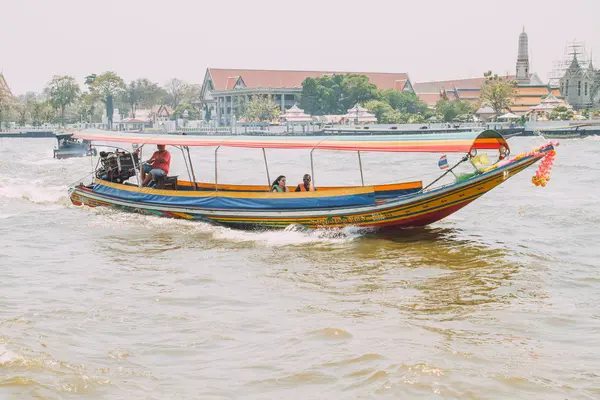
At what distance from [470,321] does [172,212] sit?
7636mm

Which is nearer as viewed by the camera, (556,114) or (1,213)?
(1,213)

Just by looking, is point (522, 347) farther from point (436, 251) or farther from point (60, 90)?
point (60, 90)

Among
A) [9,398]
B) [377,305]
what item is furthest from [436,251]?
[9,398]

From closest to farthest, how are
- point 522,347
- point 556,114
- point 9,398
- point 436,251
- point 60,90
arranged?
point 9,398 → point 522,347 → point 436,251 → point 556,114 → point 60,90

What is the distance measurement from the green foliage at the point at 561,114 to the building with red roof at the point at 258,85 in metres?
26.9

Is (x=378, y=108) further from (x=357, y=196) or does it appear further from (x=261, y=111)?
(x=357, y=196)

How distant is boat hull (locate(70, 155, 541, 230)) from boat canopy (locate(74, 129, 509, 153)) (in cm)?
55

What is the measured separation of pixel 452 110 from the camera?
7612cm

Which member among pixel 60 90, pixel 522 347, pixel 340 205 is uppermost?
pixel 60 90

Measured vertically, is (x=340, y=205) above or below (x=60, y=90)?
below

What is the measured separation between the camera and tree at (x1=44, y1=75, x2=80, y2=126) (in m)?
110

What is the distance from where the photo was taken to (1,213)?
55.3ft

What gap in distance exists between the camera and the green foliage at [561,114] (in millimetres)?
70344

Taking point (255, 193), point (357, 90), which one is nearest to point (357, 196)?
point (255, 193)
